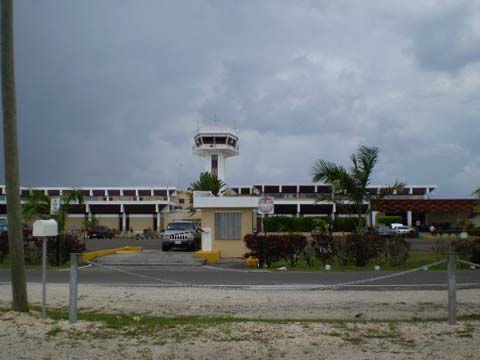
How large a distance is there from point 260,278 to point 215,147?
2544 inches

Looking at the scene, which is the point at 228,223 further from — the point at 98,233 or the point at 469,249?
the point at 98,233

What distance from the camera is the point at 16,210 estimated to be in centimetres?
953

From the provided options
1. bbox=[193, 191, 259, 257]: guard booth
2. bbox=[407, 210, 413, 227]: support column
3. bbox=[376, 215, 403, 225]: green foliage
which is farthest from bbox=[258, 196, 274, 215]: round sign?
bbox=[407, 210, 413, 227]: support column

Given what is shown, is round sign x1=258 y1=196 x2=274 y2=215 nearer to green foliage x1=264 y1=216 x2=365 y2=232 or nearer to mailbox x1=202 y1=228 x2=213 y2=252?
mailbox x1=202 y1=228 x2=213 y2=252

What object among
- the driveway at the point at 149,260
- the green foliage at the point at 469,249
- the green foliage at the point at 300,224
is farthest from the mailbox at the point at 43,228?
the green foliage at the point at 300,224

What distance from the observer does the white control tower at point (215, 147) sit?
7988cm

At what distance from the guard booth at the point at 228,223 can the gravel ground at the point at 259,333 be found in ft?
40.8

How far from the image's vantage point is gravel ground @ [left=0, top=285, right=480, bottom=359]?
6945 millimetres

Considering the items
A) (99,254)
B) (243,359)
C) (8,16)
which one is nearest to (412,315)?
(243,359)

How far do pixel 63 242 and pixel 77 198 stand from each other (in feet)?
23.4

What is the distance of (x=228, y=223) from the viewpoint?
2397cm

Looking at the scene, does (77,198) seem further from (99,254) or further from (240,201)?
(240,201)

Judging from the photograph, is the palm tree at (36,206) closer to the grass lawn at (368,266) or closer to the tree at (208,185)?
the grass lawn at (368,266)

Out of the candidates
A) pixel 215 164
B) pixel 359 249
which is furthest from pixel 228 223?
pixel 215 164
